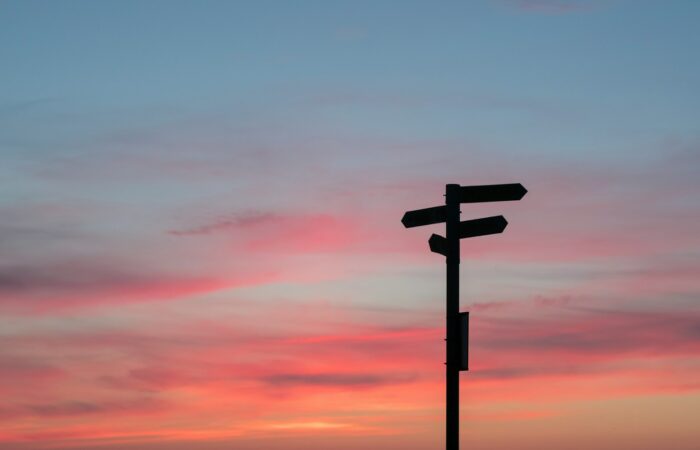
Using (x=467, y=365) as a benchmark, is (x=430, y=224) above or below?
above

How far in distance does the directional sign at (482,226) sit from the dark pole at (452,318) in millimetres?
116

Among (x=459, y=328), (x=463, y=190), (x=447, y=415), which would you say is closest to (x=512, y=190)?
(x=463, y=190)

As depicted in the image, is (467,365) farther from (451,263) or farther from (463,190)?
(463,190)

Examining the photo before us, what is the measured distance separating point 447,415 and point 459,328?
124 centimetres

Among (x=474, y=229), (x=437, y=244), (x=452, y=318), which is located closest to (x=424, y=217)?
(x=437, y=244)

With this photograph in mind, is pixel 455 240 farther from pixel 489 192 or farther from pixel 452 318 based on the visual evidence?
pixel 452 318

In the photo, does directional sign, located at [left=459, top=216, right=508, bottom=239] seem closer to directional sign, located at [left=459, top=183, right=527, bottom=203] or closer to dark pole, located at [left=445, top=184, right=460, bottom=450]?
dark pole, located at [left=445, top=184, right=460, bottom=450]

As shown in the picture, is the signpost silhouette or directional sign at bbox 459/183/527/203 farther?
directional sign at bbox 459/183/527/203

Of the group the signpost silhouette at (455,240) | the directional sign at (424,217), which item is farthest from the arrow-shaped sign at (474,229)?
the directional sign at (424,217)

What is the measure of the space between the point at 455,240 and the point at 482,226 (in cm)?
47

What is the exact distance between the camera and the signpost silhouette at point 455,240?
14.1 meters

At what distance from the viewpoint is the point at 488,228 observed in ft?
48.4

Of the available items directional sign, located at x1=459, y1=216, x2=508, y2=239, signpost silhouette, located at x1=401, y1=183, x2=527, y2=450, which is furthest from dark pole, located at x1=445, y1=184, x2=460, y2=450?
directional sign, located at x1=459, y1=216, x2=508, y2=239

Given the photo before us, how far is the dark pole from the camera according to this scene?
14.0 meters
